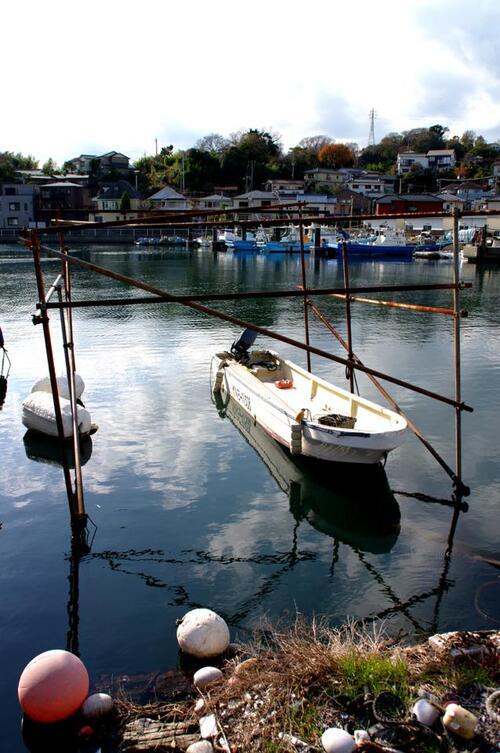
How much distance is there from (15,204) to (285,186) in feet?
148

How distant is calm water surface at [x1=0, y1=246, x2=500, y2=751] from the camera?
26.7 ft

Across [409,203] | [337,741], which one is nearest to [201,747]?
[337,741]

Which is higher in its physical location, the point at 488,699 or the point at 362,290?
the point at 362,290

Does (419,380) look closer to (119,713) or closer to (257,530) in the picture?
(257,530)

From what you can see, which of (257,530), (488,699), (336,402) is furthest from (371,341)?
(488,699)

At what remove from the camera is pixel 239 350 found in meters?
18.7

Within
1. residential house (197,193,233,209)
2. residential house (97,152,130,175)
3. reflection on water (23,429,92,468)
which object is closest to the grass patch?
reflection on water (23,429,92,468)

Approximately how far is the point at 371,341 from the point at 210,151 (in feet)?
342

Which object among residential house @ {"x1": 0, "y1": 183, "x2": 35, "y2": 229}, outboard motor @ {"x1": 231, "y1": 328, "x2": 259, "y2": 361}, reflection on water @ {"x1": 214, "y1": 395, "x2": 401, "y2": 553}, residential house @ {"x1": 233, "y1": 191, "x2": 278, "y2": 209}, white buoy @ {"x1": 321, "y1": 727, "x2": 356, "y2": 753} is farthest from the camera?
residential house @ {"x1": 0, "y1": 183, "x2": 35, "y2": 229}

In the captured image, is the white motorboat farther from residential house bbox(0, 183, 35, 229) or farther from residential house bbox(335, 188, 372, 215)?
residential house bbox(0, 183, 35, 229)

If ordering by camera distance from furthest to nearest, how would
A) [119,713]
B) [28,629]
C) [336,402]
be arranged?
[336,402] → [28,629] → [119,713]

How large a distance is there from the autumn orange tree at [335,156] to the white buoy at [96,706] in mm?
131946

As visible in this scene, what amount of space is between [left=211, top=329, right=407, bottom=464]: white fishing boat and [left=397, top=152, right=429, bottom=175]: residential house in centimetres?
11915

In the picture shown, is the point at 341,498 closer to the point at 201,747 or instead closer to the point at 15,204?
the point at 201,747
